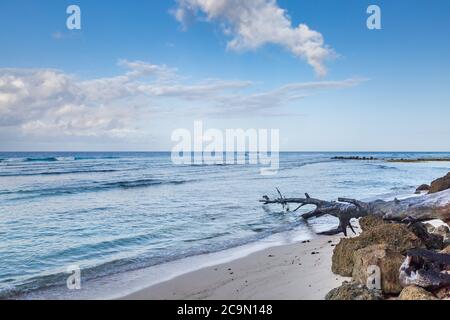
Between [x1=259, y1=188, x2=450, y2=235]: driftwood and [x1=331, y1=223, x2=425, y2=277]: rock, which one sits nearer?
[x1=331, y1=223, x2=425, y2=277]: rock

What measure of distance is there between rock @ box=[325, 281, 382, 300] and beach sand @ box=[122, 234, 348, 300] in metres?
0.65

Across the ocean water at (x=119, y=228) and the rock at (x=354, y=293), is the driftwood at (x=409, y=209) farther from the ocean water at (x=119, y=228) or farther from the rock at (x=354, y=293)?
the rock at (x=354, y=293)

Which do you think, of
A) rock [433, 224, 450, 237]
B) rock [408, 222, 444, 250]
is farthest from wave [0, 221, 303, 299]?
rock [433, 224, 450, 237]

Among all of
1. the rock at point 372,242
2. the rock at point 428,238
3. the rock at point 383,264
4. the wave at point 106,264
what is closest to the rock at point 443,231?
the rock at point 428,238

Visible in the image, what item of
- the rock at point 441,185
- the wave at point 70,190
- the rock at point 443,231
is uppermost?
the rock at point 441,185

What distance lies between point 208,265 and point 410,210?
4956 millimetres

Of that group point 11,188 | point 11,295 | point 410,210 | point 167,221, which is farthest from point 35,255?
point 11,188

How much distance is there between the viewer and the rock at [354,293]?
496 cm

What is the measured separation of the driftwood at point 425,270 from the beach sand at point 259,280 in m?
1.19

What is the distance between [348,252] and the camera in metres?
6.86

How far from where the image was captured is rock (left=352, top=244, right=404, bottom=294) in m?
5.49

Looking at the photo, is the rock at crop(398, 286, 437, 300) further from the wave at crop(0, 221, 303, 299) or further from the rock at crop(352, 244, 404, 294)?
the wave at crop(0, 221, 303, 299)
